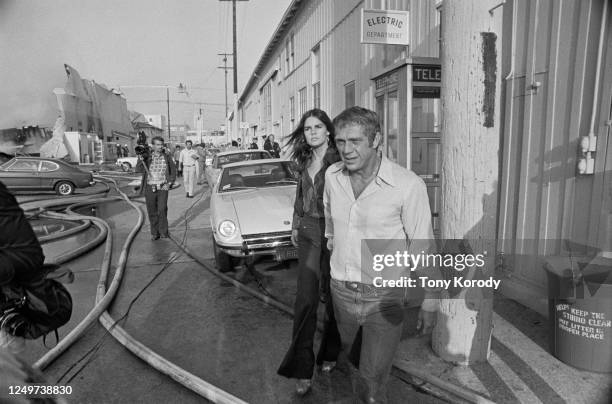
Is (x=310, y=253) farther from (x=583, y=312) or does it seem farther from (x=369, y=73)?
(x=369, y=73)

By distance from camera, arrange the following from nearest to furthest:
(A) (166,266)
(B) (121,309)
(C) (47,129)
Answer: (B) (121,309), (A) (166,266), (C) (47,129)

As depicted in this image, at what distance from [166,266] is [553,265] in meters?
5.25

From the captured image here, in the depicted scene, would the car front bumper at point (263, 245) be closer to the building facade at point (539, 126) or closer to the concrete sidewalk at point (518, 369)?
the concrete sidewalk at point (518, 369)

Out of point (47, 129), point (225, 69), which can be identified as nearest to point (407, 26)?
point (47, 129)

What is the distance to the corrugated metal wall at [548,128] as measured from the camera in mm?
3932

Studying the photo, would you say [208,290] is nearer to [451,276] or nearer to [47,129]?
[451,276]

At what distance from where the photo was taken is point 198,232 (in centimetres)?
954

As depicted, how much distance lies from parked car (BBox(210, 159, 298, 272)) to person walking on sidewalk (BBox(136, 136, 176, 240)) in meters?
1.64

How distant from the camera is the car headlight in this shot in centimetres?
577

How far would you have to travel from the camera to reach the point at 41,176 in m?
17.0

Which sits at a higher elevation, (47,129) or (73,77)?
(73,77)

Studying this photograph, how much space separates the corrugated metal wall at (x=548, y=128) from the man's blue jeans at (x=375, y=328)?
8.57 feet

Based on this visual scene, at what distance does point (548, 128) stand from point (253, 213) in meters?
3.62

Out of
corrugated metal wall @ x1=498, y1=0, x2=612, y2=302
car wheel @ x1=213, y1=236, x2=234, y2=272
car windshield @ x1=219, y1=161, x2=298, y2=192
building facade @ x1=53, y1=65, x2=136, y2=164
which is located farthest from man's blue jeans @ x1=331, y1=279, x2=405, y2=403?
building facade @ x1=53, y1=65, x2=136, y2=164
